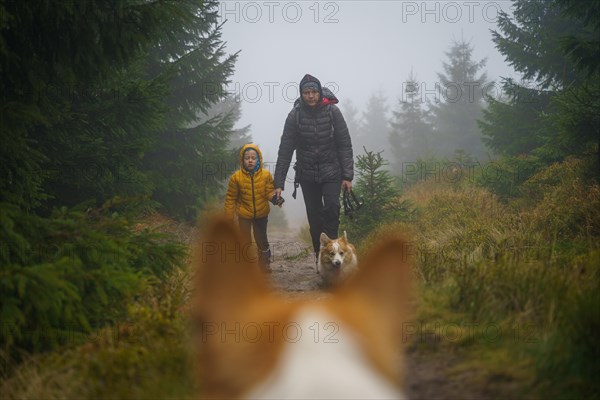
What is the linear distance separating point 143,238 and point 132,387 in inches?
69.1

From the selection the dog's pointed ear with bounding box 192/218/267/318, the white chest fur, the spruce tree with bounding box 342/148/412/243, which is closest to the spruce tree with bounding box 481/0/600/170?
the spruce tree with bounding box 342/148/412/243

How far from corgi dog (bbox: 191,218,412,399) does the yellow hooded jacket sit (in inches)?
214

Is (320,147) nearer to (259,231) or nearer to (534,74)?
(259,231)

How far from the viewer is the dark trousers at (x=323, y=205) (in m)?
6.18

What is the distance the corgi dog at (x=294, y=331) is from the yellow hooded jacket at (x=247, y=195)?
545 cm

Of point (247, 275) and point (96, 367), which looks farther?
point (96, 367)

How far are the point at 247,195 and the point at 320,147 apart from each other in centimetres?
155

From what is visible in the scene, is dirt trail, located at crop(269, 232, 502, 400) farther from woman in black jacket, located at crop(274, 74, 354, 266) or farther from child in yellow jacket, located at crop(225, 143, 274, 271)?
child in yellow jacket, located at crop(225, 143, 274, 271)

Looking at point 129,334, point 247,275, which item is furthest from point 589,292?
point 129,334

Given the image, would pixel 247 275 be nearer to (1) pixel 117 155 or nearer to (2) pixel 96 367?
(2) pixel 96 367

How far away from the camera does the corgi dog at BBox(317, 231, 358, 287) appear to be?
566cm

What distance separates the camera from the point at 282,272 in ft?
23.9

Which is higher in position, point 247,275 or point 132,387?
point 247,275

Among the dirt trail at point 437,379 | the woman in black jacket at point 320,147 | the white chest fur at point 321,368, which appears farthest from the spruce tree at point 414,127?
the white chest fur at point 321,368
